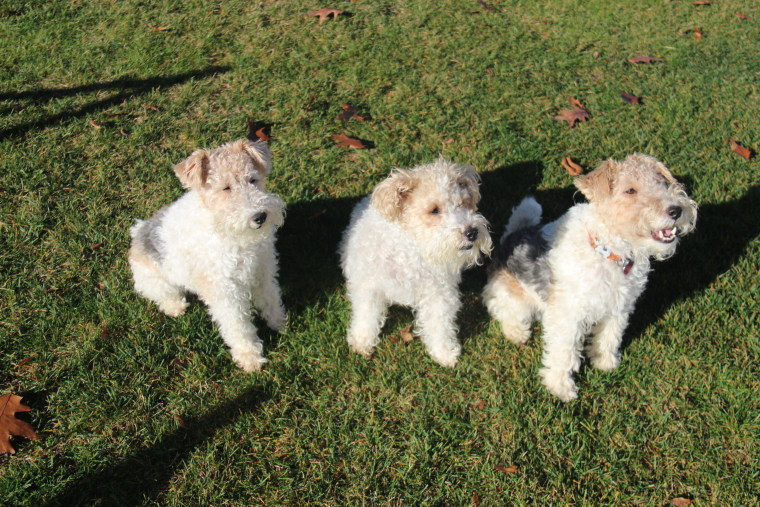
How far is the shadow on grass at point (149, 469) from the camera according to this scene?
3506 millimetres

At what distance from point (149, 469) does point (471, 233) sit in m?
3.18

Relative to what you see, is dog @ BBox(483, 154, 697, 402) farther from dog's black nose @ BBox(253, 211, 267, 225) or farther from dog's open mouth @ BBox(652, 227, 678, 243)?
dog's black nose @ BBox(253, 211, 267, 225)

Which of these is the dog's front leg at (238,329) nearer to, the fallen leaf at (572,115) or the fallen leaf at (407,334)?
the fallen leaf at (407,334)

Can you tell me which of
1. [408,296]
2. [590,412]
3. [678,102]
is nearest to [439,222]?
[408,296]

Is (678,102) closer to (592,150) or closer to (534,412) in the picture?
(592,150)

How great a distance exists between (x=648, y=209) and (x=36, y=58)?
334 inches

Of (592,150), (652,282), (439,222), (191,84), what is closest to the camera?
(439,222)

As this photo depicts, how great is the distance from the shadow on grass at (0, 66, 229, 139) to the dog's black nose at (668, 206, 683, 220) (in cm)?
638

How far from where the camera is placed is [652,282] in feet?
16.3

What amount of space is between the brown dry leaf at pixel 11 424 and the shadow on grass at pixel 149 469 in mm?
599

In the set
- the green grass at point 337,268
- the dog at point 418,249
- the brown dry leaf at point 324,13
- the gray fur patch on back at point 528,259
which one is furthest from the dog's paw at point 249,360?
the brown dry leaf at point 324,13

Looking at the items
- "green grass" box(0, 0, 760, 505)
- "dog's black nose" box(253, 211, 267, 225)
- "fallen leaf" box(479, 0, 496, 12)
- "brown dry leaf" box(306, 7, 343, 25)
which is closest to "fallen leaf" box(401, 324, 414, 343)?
"green grass" box(0, 0, 760, 505)

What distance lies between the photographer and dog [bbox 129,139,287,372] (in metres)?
3.55

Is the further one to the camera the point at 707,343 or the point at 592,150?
the point at 592,150
